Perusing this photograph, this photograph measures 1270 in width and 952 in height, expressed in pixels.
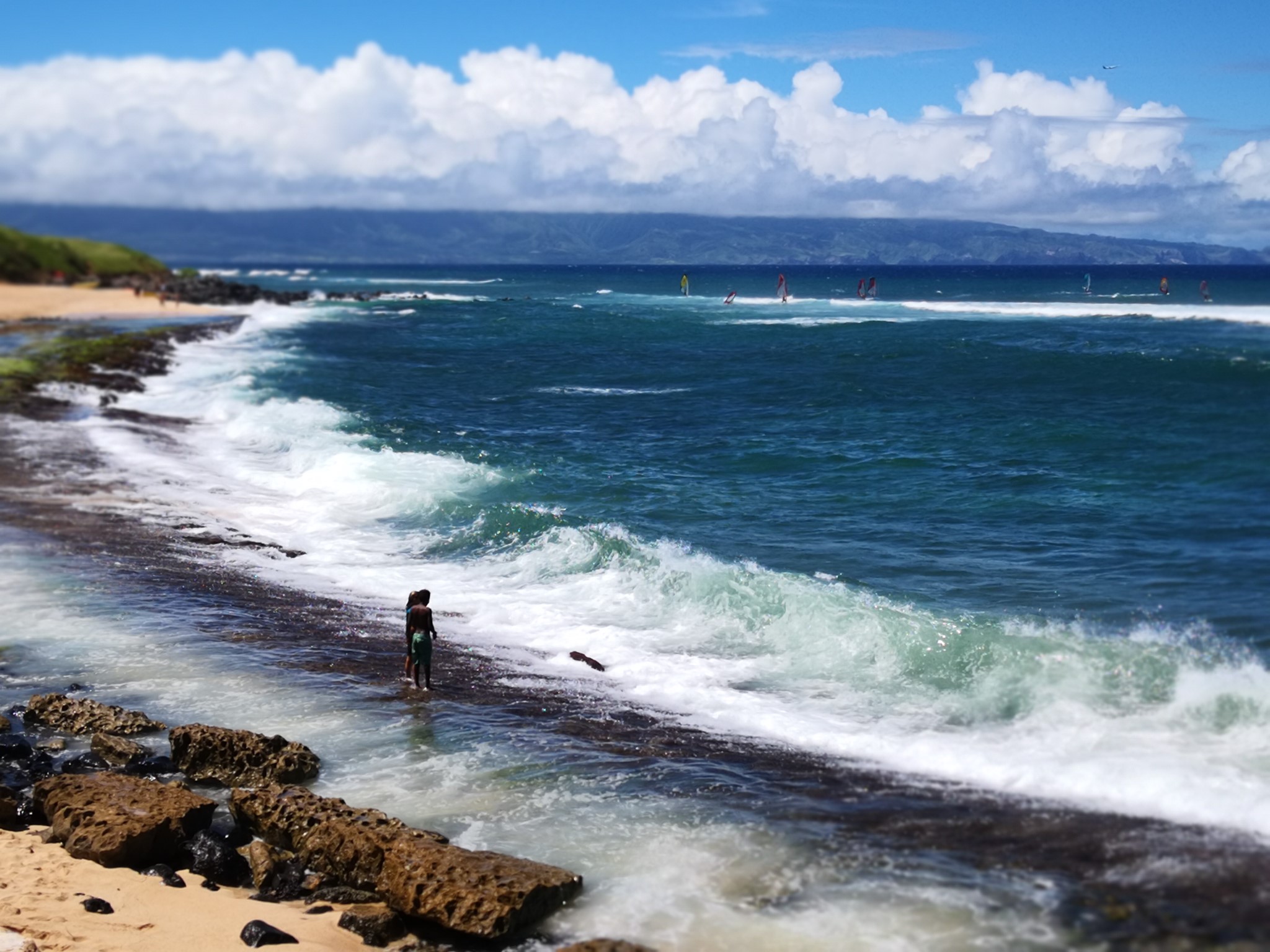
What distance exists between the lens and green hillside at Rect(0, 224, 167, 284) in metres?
75.0

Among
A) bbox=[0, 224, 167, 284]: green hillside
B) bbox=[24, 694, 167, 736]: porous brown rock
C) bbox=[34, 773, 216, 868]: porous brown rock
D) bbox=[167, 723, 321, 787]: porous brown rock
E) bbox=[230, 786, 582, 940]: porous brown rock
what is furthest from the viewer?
bbox=[0, 224, 167, 284]: green hillside

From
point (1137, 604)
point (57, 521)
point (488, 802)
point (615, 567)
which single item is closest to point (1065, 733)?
point (1137, 604)

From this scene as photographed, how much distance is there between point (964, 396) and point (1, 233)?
6349 centimetres

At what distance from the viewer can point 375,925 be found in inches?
335

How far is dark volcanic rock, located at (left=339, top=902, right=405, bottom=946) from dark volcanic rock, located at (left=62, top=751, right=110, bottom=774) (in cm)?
382

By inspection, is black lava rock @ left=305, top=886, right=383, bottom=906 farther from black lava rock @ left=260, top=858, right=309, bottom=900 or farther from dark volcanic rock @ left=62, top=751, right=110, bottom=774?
dark volcanic rock @ left=62, top=751, right=110, bottom=774

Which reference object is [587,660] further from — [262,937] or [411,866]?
[262,937]

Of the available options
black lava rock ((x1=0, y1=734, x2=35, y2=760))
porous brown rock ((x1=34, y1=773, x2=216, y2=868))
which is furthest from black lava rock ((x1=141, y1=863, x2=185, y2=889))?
black lava rock ((x1=0, y1=734, x2=35, y2=760))

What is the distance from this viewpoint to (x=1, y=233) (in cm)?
7294

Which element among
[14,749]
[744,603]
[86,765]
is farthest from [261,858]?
[744,603]

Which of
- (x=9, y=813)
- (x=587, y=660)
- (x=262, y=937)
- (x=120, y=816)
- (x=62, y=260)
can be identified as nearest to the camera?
(x=262, y=937)

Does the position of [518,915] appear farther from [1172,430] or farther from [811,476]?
[1172,430]

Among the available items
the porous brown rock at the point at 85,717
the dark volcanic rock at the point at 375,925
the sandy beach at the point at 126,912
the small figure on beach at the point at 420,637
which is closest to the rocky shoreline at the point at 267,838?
the dark volcanic rock at the point at 375,925

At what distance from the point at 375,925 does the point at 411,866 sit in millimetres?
496
